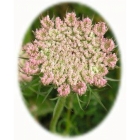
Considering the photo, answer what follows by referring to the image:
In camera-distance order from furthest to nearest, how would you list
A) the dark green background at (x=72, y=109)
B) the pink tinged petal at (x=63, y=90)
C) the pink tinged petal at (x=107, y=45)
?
the dark green background at (x=72, y=109) < the pink tinged petal at (x=107, y=45) < the pink tinged petal at (x=63, y=90)

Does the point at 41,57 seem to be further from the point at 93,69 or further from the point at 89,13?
the point at 89,13

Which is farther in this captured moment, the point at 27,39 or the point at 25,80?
the point at 27,39

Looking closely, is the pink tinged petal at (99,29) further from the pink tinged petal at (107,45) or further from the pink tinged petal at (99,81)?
the pink tinged petal at (99,81)

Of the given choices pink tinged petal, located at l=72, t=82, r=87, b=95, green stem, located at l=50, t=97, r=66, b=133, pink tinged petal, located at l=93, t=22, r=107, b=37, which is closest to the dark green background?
green stem, located at l=50, t=97, r=66, b=133

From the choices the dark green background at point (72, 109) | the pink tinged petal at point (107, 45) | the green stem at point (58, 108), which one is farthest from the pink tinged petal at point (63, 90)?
the dark green background at point (72, 109)

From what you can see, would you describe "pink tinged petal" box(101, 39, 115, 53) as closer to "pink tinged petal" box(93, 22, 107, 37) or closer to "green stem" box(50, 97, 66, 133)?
"pink tinged petal" box(93, 22, 107, 37)

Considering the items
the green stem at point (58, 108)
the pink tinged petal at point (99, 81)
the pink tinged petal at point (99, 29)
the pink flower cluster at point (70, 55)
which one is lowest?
the green stem at point (58, 108)

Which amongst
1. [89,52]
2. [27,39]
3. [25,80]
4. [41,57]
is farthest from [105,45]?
[27,39]

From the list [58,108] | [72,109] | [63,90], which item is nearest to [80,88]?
[63,90]
